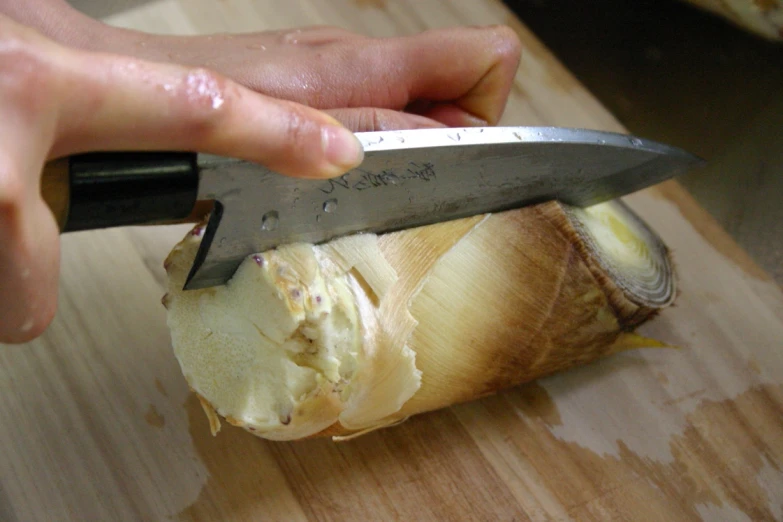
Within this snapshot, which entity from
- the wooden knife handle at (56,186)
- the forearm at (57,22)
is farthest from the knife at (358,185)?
the forearm at (57,22)

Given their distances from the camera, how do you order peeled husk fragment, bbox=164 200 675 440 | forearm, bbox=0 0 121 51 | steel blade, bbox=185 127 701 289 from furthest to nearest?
forearm, bbox=0 0 121 51 < peeled husk fragment, bbox=164 200 675 440 < steel blade, bbox=185 127 701 289

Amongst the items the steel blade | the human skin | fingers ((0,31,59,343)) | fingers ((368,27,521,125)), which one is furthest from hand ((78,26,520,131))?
fingers ((0,31,59,343))

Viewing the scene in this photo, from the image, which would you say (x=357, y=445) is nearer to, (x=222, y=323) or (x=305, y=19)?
(x=222, y=323)

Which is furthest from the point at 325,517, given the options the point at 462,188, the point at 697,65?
the point at 697,65

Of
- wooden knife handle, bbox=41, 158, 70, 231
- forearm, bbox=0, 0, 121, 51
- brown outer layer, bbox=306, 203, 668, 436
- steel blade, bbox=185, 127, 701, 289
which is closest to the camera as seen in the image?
wooden knife handle, bbox=41, 158, 70, 231

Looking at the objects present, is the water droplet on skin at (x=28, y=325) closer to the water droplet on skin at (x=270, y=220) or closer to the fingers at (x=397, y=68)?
the water droplet on skin at (x=270, y=220)

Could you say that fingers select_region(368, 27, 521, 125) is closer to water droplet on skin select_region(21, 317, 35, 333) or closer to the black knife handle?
the black knife handle

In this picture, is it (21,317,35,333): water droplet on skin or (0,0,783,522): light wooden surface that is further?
(0,0,783,522): light wooden surface
